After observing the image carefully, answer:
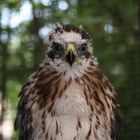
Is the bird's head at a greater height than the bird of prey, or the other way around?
the bird's head

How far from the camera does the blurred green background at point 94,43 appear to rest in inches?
256

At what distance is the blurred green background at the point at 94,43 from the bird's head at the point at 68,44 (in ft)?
6.44

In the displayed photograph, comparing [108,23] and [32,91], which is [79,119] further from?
[108,23]

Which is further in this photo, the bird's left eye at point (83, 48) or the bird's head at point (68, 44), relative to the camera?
the bird's left eye at point (83, 48)

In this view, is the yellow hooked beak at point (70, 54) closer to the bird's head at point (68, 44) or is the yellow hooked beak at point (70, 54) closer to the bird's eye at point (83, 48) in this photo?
the bird's head at point (68, 44)

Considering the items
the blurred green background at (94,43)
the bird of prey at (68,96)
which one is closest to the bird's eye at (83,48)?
the bird of prey at (68,96)

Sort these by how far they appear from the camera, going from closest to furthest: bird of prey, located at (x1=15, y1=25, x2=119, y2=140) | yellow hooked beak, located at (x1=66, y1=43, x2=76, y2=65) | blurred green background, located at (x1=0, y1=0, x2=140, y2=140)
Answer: yellow hooked beak, located at (x1=66, y1=43, x2=76, y2=65) → bird of prey, located at (x1=15, y1=25, x2=119, y2=140) → blurred green background, located at (x1=0, y1=0, x2=140, y2=140)

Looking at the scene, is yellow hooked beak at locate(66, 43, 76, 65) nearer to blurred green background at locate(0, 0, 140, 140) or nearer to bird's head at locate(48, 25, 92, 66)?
bird's head at locate(48, 25, 92, 66)

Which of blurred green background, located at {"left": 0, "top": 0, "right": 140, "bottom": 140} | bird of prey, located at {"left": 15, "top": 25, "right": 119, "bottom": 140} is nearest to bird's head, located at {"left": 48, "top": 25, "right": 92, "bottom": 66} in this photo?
bird of prey, located at {"left": 15, "top": 25, "right": 119, "bottom": 140}

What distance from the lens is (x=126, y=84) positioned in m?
6.52

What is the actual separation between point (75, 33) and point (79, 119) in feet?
1.86

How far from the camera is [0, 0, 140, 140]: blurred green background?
256 inches

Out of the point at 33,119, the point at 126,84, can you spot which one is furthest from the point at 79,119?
the point at 126,84

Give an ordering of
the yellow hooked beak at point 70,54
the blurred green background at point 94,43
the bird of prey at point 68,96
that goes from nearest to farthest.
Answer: the yellow hooked beak at point 70,54 < the bird of prey at point 68,96 < the blurred green background at point 94,43
